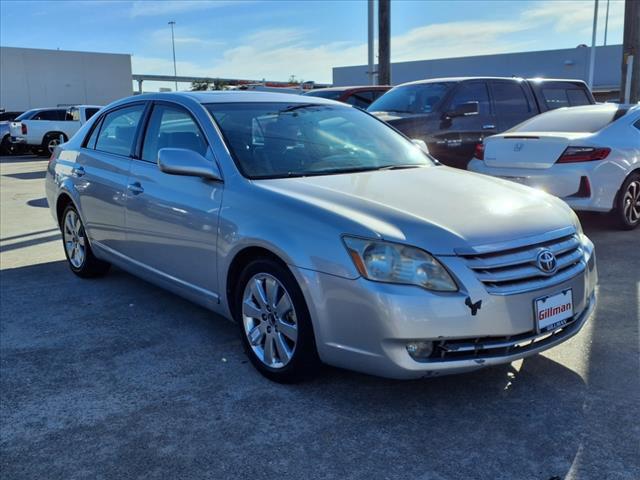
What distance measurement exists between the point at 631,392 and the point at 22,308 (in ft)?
13.9

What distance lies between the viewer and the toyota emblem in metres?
2.96

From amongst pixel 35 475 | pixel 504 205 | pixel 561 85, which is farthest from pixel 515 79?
pixel 35 475

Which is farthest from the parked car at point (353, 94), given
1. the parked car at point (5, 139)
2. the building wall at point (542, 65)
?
the building wall at point (542, 65)

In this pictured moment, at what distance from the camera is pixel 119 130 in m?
4.88

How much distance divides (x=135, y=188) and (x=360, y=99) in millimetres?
7998

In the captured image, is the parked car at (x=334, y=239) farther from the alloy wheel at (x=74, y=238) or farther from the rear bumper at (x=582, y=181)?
the rear bumper at (x=582, y=181)

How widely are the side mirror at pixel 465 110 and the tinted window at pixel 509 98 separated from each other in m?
0.86

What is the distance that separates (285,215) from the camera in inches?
124

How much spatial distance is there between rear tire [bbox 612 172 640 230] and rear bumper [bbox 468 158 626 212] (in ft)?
0.42

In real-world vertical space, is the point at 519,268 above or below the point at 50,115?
below

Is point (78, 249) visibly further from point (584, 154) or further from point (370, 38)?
point (370, 38)

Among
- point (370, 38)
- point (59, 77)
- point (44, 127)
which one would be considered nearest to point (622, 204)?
point (370, 38)

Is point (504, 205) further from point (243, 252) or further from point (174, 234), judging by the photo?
point (174, 234)

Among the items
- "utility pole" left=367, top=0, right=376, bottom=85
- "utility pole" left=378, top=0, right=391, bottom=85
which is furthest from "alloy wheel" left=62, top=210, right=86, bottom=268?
"utility pole" left=367, top=0, right=376, bottom=85
